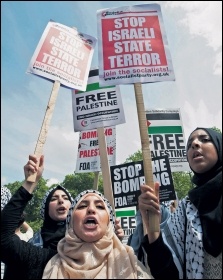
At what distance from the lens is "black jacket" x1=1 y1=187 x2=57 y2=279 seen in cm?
197

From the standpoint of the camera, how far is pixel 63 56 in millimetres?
3631

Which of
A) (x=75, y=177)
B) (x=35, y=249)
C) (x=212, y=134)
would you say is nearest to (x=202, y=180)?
(x=212, y=134)

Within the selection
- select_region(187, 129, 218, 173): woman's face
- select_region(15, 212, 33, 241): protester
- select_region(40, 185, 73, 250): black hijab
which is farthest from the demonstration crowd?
select_region(15, 212, 33, 241): protester

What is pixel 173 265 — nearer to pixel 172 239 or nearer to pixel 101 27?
pixel 172 239

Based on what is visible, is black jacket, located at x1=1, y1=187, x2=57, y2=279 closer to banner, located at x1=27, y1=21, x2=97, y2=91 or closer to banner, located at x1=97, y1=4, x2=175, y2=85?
banner, located at x1=97, y1=4, x2=175, y2=85

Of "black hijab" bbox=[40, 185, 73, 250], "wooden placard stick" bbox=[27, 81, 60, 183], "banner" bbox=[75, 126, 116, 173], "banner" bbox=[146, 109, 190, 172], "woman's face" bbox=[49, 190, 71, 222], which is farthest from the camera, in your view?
"banner" bbox=[146, 109, 190, 172]

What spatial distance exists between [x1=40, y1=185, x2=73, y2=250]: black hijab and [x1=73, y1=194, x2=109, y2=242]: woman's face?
0.81m

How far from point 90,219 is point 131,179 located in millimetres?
2748

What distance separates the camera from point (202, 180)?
2.06 meters

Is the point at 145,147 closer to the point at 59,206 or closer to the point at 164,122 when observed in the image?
the point at 59,206

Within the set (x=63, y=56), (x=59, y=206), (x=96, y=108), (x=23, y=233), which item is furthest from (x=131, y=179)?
(x=63, y=56)

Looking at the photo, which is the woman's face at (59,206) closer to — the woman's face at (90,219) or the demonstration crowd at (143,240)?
the demonstration crowd at (143,240)

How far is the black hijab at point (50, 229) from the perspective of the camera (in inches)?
107

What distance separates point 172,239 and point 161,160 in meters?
2.61
